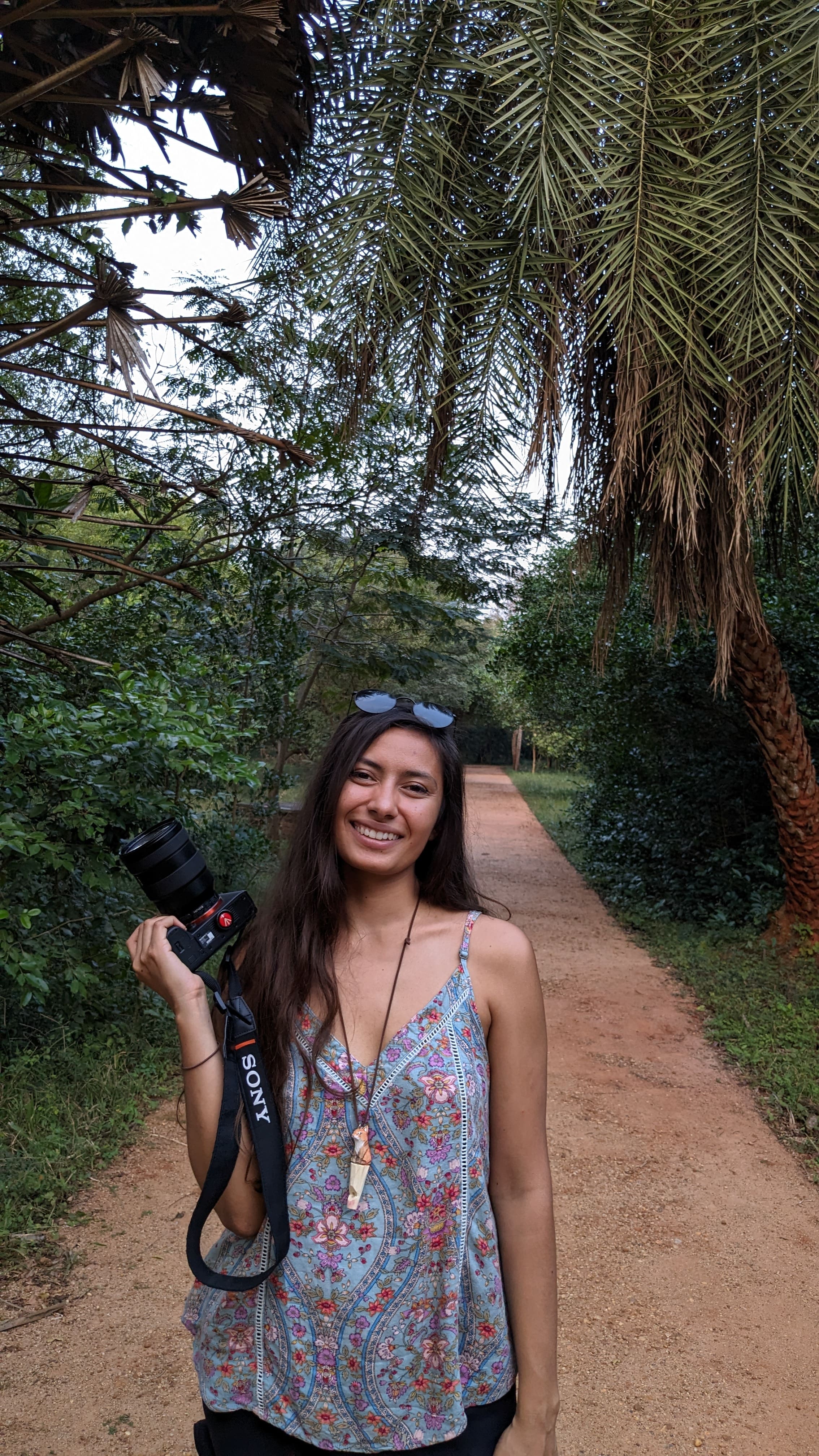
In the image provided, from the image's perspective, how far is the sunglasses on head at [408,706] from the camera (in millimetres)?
1586

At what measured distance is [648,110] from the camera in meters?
4.45

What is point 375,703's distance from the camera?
63.4 inches

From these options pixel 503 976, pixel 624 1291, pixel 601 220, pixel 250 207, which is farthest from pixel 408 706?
pixel 601 220

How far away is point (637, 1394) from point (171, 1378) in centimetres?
138

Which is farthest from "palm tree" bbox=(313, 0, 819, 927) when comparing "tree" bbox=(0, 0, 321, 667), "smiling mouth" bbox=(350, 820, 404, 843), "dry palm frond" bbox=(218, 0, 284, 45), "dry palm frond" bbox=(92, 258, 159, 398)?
"smiling mouth" bbox=(350, 820, 404, 843)

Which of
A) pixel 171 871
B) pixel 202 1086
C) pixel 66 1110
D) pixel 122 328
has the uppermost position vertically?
pixel 122 328

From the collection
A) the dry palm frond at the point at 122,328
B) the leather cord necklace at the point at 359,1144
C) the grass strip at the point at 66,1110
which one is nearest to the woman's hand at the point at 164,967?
the leather cord necklace at the point at 359,1144

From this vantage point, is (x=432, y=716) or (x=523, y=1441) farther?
(x=432, y=716)

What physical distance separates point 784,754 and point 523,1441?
21.6ft

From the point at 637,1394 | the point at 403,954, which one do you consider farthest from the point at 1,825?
the point at 637,1394

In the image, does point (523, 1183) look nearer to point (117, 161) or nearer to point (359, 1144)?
point (359, 1144)

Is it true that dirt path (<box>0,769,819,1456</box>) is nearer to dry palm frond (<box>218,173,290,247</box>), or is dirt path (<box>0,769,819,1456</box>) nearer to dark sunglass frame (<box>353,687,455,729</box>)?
dark sunglass frame (<box>353,687,455,729</box>)

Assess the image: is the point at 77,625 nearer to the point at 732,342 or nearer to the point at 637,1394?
the point at 732,342

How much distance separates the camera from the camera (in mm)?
1414
